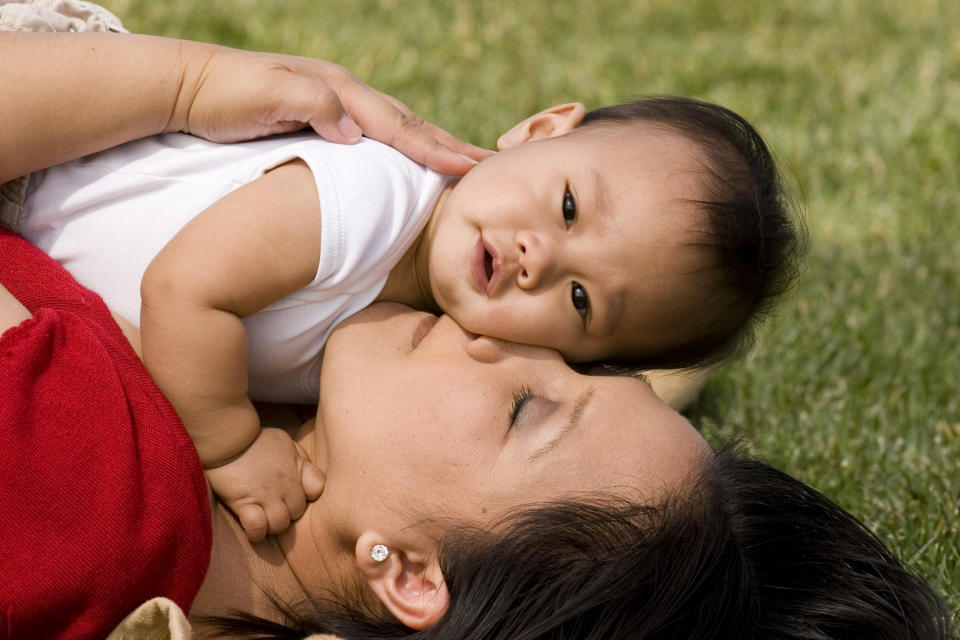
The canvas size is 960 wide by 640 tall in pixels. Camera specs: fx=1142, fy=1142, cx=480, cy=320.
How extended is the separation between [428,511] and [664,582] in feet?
1.41

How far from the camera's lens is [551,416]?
2.06 metres

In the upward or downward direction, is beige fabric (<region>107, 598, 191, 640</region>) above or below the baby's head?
below

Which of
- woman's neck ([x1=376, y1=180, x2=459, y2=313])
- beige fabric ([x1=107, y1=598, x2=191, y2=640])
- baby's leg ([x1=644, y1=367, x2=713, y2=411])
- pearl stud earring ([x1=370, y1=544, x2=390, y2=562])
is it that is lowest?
baby's leg ([x1=644, y1=367, x2=713, y2=411])

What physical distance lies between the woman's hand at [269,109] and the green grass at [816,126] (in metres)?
1.33

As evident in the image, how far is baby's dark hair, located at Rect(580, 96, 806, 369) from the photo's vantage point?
2.25 meters

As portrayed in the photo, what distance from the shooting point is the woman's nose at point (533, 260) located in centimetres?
214

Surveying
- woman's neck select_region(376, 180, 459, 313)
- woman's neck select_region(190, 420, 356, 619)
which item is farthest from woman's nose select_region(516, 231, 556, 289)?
woman's neck select_region(190, 420, 356, 619)

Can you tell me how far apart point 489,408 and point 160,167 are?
840mm

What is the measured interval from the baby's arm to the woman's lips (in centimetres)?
25

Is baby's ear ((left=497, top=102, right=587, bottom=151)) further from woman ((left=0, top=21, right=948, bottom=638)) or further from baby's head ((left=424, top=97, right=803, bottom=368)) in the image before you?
woman ((left=0, top=21, right=948, bottom=638))

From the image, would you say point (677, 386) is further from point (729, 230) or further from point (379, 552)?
point (379, 552)

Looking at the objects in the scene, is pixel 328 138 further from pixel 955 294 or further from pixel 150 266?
pixel 955 294

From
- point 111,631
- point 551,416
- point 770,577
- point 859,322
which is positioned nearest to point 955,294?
point 859,322

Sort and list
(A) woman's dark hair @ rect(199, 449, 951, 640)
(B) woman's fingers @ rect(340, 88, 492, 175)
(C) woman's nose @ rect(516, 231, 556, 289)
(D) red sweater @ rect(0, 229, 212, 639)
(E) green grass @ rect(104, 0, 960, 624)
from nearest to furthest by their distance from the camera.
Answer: (D) red sweater @ rect(0, 229, 212, 639), (A) woman's dark hair @ rect(199, 449, 951, 640), (C) woman's nose @ rect(516, 231, 556, 289), (B) woman's fingers @ rect(340, 88, 492, 175), (E) green grass @ rect(104, 0, 960, 624)
